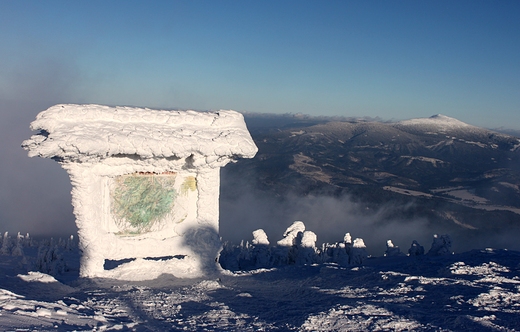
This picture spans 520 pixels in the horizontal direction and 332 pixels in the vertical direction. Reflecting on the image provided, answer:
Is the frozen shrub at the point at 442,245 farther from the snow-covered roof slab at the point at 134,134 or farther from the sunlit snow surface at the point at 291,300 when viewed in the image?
the snow-covered roof slab at the point at 134,134

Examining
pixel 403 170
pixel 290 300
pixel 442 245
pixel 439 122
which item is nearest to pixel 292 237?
pixel 442 245

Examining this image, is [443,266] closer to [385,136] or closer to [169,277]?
[169,277]

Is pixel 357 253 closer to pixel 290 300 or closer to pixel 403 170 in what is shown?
pixel 290 300

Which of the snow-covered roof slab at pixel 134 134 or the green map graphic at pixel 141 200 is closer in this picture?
the snow-covered roof slab at pixel 134 134

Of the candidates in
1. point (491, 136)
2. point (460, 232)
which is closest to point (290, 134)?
point (491, 136)

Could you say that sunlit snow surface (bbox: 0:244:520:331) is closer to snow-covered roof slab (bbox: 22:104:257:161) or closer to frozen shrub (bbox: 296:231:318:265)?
snow-covered roof slab (bbox: 22:104:257:161)

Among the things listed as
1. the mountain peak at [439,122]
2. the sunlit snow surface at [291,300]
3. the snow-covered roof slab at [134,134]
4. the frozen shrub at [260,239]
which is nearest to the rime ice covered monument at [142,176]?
the snow-covered roof slab at [134,134]

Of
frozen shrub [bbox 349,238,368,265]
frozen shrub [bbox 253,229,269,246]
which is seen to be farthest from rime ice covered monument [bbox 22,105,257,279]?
frozen shrub [bbox 349,238,368,265]
